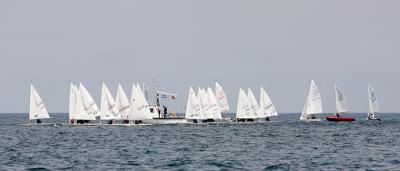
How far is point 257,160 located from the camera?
2596 inches

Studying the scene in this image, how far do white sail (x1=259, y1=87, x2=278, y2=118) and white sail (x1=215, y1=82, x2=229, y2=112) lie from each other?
6.41m

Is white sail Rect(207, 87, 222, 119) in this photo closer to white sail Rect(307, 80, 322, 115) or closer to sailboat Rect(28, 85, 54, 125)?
white sail Rect(307, 80, 322, 115)

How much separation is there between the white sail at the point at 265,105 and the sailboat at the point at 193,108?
54.3 ft

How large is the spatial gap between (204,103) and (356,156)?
76129 millimetres

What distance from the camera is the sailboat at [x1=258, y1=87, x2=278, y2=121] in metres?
156

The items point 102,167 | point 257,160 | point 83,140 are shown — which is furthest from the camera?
point 83,140

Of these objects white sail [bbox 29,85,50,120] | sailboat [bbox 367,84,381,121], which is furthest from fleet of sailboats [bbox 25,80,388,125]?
sailboat [bbox 367,84,381,121]

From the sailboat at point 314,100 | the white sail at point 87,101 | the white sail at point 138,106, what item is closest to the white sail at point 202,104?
the white sail at point 138,106

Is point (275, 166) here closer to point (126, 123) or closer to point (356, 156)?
point (356, 156)

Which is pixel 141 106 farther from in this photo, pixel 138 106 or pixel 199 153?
pixel 199 153

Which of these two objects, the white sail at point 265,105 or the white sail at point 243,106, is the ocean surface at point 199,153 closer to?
the white sail at point 243,106

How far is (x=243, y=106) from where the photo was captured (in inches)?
5935

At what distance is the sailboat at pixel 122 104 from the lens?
5344 inches

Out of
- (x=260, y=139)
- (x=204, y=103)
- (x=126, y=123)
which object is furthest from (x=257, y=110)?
(x=260, y=139)
